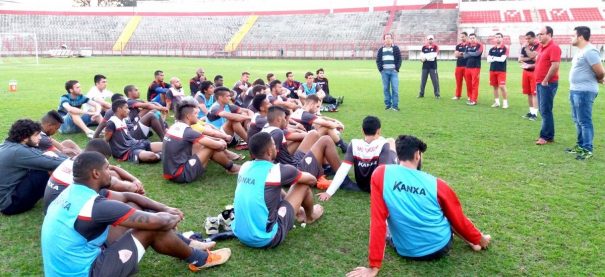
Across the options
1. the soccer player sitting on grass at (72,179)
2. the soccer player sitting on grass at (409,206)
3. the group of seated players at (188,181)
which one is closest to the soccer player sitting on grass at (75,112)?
the group of seated players at (188,181)

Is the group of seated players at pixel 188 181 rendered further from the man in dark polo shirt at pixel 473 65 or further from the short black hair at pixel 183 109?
the man in dark polo shirt at pixel 473 65

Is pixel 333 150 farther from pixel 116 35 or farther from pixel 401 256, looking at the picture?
pixel 116 35

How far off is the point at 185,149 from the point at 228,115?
6.14 ft

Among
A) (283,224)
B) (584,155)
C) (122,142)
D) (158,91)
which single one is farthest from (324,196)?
(158,91)

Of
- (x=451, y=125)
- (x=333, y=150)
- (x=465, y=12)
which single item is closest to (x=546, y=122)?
(x=451, y=125)

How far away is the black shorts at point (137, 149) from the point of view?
7.73m

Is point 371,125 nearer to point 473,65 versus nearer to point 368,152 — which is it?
point 368,152

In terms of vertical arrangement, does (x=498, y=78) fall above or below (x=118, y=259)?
above

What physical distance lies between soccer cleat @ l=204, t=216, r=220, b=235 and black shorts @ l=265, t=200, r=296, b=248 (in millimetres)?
747

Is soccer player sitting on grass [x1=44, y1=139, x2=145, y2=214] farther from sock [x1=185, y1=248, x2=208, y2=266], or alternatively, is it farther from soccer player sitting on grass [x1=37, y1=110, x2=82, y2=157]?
sock [x1=185, y1=248, x2=208, y2=266]

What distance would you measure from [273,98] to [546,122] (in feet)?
18.5


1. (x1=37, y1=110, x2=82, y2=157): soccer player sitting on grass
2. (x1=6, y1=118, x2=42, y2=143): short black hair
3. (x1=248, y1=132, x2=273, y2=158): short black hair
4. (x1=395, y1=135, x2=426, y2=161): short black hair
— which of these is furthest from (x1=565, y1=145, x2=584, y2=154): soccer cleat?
(x1=6, y1=118, x2=42, y2=143): short black hair

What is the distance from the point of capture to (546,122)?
29.1 feet

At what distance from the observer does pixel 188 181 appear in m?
6.59
